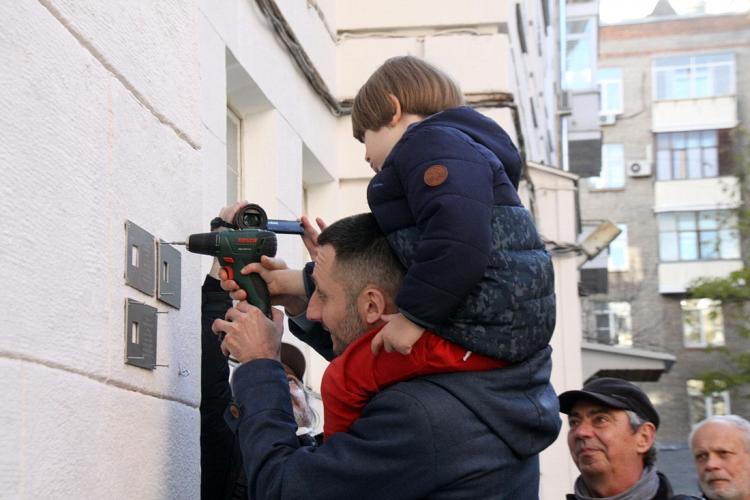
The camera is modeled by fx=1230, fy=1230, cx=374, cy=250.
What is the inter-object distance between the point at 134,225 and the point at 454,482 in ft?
3.29

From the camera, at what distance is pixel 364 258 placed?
109 inches

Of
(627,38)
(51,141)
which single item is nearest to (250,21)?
(51,141)

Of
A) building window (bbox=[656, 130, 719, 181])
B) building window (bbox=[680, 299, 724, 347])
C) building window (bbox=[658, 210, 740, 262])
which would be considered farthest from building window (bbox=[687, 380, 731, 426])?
building window (bbox=[656, 130, 719, 181])

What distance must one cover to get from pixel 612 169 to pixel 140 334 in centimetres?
4243

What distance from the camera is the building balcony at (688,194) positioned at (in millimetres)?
41844

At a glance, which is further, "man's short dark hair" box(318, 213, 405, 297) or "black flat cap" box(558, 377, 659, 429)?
"black flat cap" box(558, 377, 659, 429)

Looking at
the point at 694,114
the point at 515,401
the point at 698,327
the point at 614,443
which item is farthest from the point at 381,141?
the point at 694,114

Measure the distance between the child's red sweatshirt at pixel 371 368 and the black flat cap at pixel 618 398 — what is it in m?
2.22

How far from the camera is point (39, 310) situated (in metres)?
2.35

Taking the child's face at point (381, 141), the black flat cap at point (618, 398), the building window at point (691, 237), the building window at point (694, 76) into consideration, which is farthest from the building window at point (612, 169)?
the child's face at point (381, 141)

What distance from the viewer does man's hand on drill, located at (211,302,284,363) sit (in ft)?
9.43

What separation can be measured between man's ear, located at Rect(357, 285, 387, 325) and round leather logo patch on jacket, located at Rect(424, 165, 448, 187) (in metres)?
0.30

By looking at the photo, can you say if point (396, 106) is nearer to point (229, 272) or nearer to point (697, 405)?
point (229, 272)

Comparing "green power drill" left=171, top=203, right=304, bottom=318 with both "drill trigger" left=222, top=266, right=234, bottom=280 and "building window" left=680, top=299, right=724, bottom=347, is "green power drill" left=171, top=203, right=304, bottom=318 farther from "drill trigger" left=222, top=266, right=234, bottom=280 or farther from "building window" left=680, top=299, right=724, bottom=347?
"building window" left=680, top=299, right=724, bottom=347
